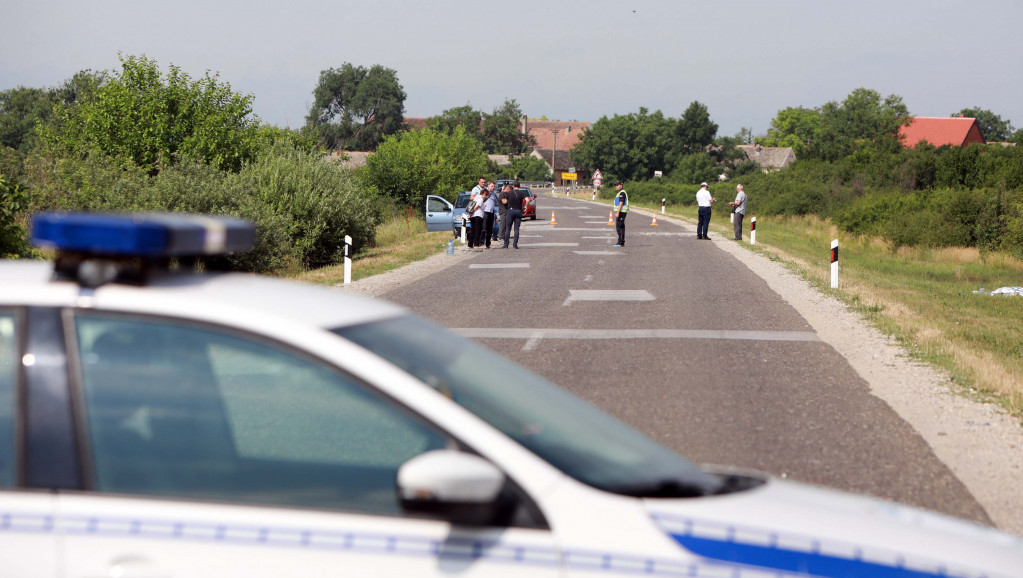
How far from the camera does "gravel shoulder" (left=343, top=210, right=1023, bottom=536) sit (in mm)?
5750

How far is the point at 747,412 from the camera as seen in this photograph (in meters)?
7.50

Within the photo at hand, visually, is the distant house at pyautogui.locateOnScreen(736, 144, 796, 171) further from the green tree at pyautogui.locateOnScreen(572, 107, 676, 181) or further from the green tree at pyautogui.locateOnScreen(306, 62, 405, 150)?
the green tree at pyautogui.locateOnScreen(306, 62, 405, 150)

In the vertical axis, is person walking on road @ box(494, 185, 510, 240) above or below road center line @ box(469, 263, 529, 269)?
above

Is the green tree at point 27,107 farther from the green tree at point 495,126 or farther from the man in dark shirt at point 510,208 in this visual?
the man in dark shirt at point 510,208

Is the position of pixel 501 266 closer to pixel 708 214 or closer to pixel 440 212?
pixel 708 214

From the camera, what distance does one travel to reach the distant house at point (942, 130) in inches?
3506

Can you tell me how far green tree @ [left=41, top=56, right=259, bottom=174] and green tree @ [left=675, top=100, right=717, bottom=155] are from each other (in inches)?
3171

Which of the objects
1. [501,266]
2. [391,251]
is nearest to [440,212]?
[391,251]

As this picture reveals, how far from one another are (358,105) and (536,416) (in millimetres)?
128563

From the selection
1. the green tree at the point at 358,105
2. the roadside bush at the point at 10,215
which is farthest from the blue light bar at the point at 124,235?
the green tree at the point at 358,105

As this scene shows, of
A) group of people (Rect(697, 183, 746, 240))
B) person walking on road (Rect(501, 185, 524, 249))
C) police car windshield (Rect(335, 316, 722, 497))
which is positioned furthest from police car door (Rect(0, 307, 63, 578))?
group of people (Rect(697, 183, 746, 240))

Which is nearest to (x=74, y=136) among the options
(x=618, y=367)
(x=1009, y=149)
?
(x=618, y=367)

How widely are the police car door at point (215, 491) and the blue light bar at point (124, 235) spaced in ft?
0.57

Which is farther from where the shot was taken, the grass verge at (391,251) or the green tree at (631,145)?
the green tree at (631,145)
